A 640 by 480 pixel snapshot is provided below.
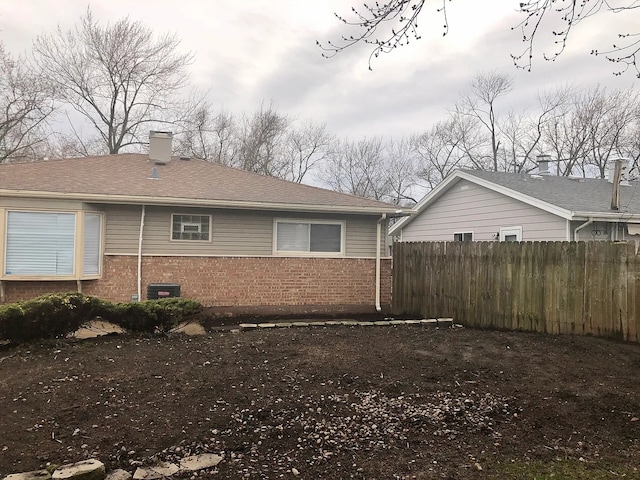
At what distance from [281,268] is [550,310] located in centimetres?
545

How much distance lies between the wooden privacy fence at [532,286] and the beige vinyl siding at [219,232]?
1461 mm

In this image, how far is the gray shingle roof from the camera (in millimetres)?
11673

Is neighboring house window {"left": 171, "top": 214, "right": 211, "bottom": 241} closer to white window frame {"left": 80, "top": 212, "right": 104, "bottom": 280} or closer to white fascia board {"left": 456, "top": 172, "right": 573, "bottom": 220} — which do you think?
white window frame {"left": 80, "top": 212, "right": 104, "bottom": 280}

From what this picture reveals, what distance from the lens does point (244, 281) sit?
1046cm

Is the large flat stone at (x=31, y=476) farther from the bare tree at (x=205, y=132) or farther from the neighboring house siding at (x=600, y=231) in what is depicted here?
the bare tree at (x=205, y=132)

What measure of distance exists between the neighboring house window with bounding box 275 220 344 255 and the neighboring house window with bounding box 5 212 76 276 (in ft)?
13.7

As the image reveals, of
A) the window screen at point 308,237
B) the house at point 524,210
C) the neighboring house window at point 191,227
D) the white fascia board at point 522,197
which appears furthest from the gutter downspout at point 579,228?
the neighboring house window at point 191,227

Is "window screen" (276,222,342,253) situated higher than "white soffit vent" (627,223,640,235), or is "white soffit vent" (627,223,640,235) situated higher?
"white soffit vent" (627,223,640,235)

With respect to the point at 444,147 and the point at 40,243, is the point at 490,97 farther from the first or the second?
the point at 40,243

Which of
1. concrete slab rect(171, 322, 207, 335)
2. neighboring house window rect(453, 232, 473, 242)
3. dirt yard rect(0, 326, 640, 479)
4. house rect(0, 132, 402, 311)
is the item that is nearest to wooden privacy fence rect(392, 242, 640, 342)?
dirt yard rect(0, 326, 640, 479)

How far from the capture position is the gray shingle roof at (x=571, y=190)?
11.7 m

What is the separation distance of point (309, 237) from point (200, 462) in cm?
780

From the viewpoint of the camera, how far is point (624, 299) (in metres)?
7.14

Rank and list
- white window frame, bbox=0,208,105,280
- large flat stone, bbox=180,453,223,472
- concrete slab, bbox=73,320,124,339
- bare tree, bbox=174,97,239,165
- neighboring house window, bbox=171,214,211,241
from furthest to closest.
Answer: bare tree, bbox=174,97,239,165
neighboring house window, bbox=171,214,211,241
white window frame, bbox=0,208,105,280
concrete slab, bbox=73,320,124,339
large flat stone, bbox=180,453,223,472
